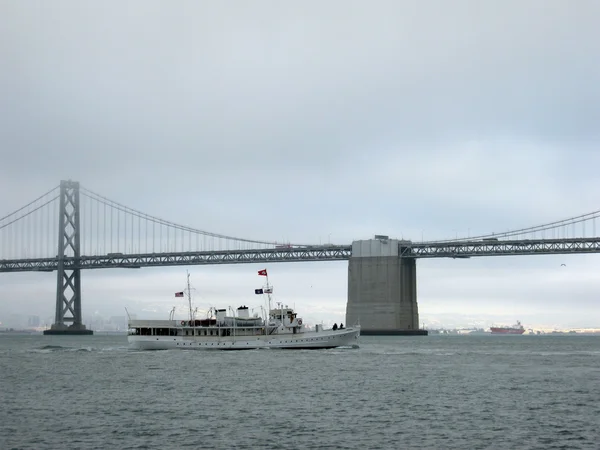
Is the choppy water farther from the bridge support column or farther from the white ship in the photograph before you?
the bridge support column

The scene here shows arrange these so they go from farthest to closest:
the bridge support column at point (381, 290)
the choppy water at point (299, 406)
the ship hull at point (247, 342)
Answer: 1. the bridge support column at point (381, 290)
2. the ship hull at point (247, 342)
3. the choppy water at point (299, 406)

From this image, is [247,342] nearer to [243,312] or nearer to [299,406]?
[243,312]

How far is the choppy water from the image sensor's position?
30.9 meters

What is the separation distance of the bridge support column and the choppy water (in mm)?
71454

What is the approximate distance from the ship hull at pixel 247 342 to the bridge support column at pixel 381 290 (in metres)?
47.8

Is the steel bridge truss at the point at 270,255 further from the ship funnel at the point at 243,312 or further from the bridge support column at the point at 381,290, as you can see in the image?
the ship funnel at the point at 243,312

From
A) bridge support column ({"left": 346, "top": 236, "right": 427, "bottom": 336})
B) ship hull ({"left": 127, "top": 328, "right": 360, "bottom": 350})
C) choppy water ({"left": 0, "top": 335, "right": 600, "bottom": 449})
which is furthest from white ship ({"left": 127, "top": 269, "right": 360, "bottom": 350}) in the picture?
bridge support column ({"left": 346, "top": 236, "right": 427, "bottom": 336})

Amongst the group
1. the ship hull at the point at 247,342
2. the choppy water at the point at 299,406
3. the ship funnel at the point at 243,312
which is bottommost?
the choppy water at the point at 299,406

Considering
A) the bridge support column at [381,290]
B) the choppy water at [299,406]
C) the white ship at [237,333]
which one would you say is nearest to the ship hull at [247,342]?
the white ship at [237,333]

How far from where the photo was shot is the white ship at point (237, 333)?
3388 inches

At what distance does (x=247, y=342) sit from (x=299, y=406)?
153 feet

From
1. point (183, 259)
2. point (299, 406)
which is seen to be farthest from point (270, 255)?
point (299, 406)

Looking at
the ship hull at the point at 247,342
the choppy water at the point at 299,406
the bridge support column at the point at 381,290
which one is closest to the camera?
the choppy water at the point at 299,406

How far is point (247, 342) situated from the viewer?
85.9m
